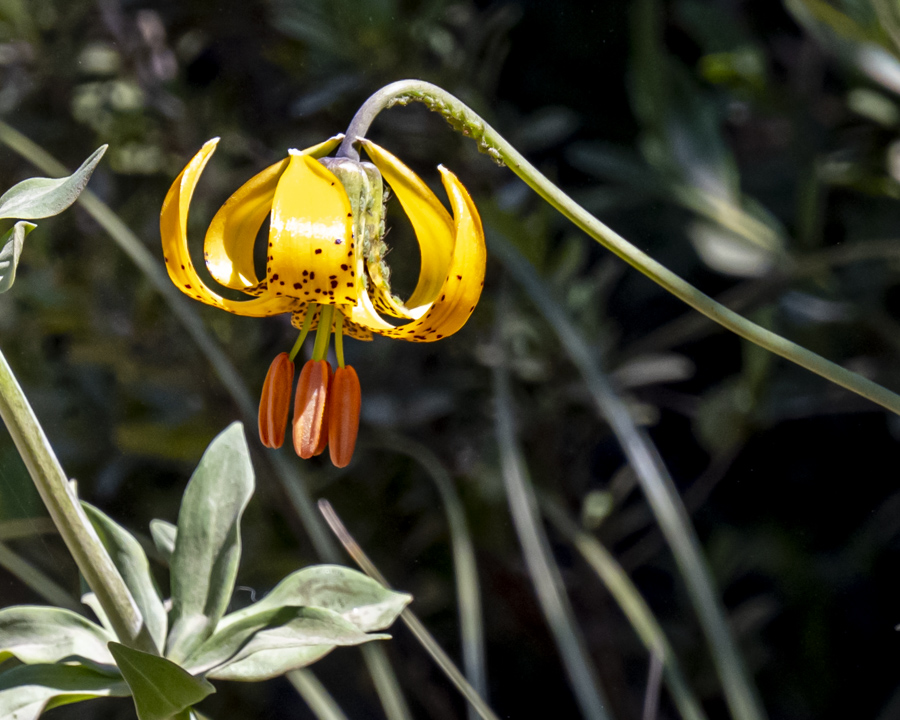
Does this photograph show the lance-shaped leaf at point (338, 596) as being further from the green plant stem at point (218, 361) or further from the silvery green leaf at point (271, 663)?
the green plant stem at point (218, 361)

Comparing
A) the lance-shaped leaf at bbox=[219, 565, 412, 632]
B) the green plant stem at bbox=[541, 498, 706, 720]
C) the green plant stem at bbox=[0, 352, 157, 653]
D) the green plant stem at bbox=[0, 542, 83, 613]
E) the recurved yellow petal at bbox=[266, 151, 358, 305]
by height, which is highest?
the recurved yellow petal at bbox=[266, 151, 358, 305]

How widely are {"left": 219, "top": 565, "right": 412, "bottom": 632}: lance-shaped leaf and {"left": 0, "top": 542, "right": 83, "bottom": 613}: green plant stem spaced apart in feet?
1.01

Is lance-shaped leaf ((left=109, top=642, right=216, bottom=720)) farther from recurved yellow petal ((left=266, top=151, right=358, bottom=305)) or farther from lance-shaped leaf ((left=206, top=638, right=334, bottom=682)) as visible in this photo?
recurved yellow petal ((left=266, top=151, right=358, bottom=305))

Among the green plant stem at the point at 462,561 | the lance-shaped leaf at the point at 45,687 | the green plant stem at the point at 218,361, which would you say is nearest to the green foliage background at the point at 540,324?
the green plant stem at the point at 462,561

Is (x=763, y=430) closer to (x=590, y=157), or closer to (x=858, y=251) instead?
(x=858, y=251)

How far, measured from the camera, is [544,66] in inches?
35.9

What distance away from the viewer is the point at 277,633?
426 millimetres

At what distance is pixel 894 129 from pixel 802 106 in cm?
11

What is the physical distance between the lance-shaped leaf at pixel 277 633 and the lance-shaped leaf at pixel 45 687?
5cm

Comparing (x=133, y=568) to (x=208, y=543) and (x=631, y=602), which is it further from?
(x=631, y=602)

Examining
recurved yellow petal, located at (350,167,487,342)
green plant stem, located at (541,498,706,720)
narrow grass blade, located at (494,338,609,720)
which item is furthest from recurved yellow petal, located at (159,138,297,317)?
green plant stem, located at (541,498,706,720)

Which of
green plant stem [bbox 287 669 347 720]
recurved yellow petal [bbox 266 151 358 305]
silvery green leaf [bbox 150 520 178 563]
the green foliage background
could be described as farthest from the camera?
the green foliage background

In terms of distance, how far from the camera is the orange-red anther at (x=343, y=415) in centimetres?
41

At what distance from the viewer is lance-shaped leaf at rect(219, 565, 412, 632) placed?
1.59ft
